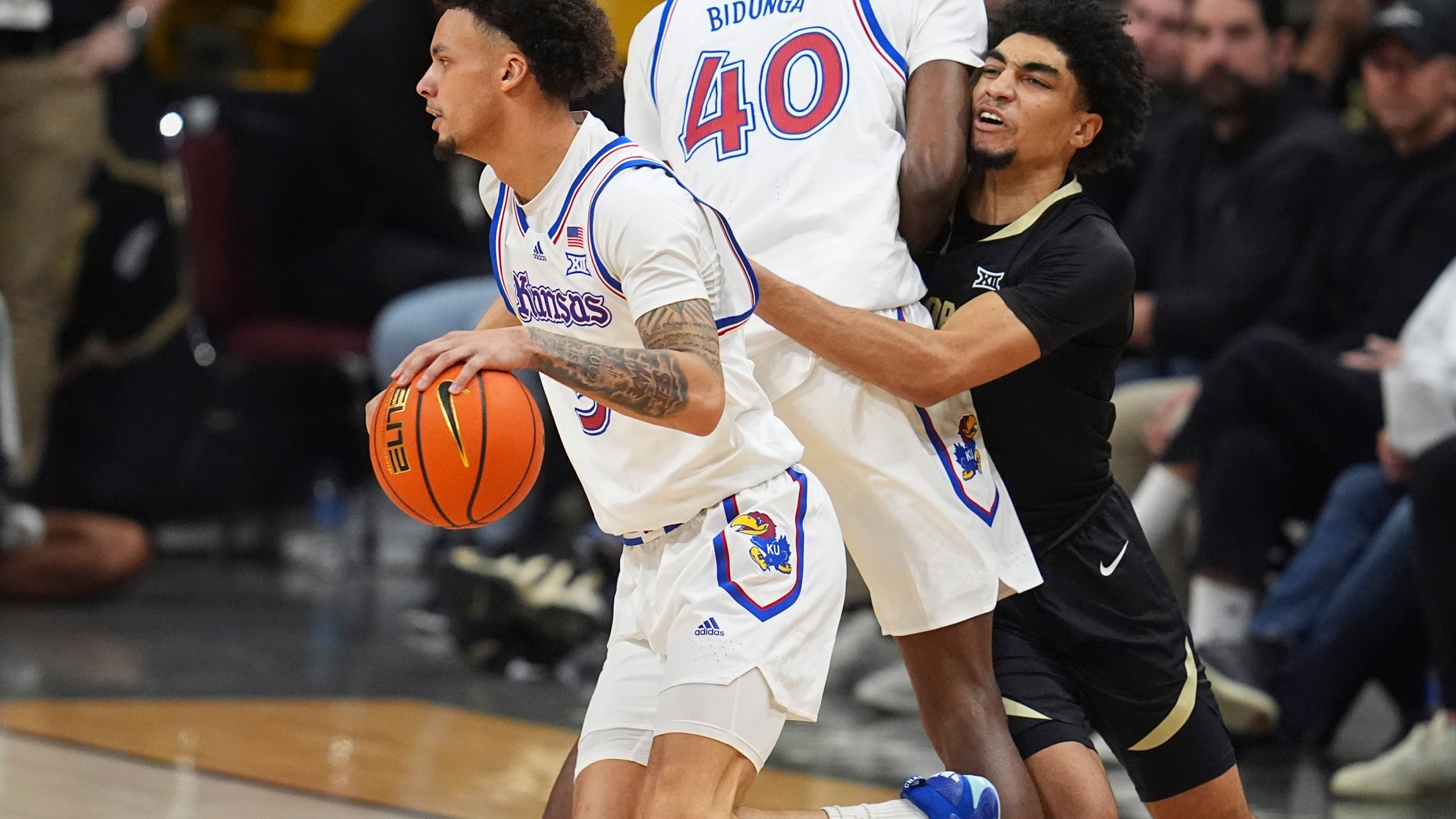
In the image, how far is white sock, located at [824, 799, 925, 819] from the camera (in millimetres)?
3240

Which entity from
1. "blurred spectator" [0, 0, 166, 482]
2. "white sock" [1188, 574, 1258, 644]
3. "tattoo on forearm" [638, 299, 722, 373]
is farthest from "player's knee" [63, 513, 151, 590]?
"tattoo on forearm" [638, 299, 722, 373]

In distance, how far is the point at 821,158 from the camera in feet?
11.4

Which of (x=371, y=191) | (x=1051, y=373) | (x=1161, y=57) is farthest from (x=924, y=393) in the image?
(x=371, y=191)

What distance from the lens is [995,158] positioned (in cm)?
A: 350

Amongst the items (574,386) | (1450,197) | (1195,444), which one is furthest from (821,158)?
(1450,197)

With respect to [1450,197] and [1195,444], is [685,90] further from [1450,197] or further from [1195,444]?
[1450,197]

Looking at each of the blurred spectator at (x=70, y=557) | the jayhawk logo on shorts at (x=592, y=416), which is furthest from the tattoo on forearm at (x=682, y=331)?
the blurred spectator at (x=70, y=557)

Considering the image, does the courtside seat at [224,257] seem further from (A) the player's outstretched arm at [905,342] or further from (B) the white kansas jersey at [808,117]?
(A) the player's outstretched arm at [905,342]

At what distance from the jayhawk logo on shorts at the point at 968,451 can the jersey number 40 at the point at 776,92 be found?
1.98 ft

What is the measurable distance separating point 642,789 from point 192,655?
394 centimetres

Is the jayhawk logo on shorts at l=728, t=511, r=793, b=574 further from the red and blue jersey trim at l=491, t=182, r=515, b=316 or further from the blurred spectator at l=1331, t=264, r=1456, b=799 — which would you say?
the blurred spectator at l=1331, t=264, r=1456, b=799

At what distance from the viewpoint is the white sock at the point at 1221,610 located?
5.45m

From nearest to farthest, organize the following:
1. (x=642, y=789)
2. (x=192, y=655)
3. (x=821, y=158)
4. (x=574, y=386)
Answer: (x=574, y=386)
(x=642, y=789)
(x=821, y=158)
(x=192, y=655)

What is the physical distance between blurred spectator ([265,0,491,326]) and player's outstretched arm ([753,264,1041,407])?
15.2 ft
